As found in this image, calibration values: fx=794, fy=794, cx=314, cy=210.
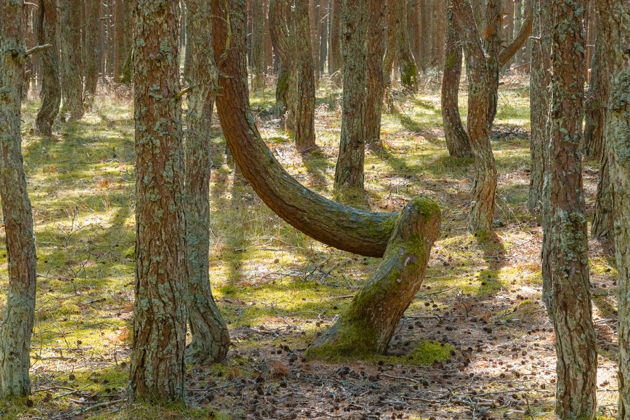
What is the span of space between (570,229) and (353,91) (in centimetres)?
939

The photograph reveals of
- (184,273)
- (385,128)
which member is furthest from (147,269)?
(385,128)

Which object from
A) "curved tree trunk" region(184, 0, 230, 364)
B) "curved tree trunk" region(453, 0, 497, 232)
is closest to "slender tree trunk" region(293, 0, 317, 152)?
"curved tree trunk" region(453, 0, 497, 232)

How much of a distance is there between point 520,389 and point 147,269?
336 centimetres

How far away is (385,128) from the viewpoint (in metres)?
20.5

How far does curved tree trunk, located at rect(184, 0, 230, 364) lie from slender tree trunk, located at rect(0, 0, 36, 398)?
1.35 meters

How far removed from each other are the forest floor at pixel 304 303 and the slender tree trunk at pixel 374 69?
70 cm

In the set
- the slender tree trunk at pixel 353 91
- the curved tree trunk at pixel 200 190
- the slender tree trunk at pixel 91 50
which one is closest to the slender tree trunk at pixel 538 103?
the slender tree trunk at pixel 353 91

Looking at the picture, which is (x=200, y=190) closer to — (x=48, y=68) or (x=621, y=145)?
(x=621, y=145)

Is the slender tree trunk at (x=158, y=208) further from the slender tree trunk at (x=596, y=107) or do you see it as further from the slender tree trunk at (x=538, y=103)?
the slender tree trunk at (x=596, y=107)

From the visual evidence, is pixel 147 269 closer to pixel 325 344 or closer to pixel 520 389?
pixel 325 344

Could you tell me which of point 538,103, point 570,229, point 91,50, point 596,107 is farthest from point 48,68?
point 570,229

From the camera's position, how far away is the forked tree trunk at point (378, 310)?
7699 millimetres

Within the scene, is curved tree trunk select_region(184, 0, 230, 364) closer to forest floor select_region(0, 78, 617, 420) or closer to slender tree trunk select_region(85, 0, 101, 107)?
forest floor select_region(0, 78, 617, 420)

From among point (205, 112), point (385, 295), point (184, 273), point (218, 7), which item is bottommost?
point (385, 295)
